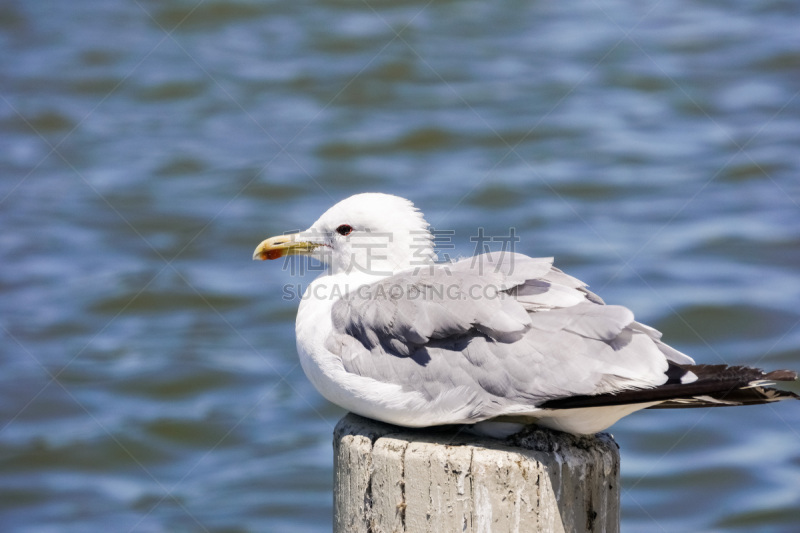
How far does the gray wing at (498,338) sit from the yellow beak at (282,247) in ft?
2.69

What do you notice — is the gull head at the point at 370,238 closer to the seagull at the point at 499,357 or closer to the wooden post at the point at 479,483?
the seagull at the point at 499,357

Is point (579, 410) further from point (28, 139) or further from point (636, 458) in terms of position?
point (28, 139)

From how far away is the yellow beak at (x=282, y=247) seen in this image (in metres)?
4.23

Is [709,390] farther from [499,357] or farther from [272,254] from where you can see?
[272,254]

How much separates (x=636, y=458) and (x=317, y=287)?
4.47 metres

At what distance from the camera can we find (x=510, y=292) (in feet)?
10.5

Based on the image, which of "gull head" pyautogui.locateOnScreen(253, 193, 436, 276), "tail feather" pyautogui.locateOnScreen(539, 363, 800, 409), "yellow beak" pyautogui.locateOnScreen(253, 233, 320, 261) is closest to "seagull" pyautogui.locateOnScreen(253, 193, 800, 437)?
"tail feather" pyautogui.locateOnScreen(539, 363, 800, 409)

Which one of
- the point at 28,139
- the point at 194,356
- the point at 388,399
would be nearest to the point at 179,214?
the point at 194,356

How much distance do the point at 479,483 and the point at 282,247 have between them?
1.78 metres

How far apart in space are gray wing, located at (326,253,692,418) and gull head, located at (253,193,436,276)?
474mm

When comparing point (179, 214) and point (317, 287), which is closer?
point (317, 287)

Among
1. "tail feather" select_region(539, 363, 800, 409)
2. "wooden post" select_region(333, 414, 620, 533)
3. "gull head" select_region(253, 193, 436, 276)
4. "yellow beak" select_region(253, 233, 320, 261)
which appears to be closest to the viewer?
"tail feather" select_region(539, 363, 800, 409)

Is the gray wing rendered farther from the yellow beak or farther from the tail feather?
the yellow beak

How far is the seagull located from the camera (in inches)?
113
